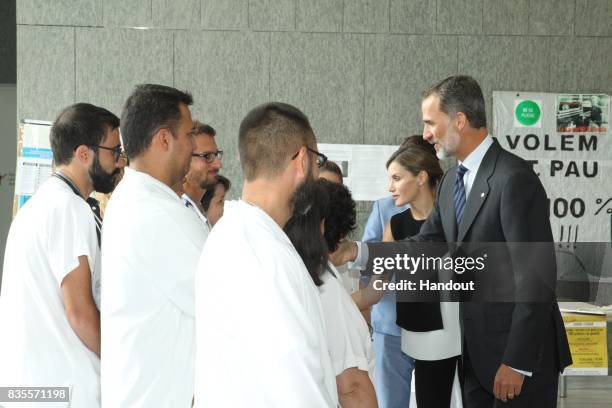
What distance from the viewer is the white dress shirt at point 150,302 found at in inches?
68.5

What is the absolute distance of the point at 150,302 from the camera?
5.77ft

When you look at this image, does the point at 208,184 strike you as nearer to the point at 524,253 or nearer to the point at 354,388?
the point at 524,253

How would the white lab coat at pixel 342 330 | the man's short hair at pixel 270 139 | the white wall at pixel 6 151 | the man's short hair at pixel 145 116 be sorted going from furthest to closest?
the white wall at pixel 6 151 → the man's short hair at pixel 145 116 → the white lab coat at pixel 342 330 → the man's short hair at pixel 270 139

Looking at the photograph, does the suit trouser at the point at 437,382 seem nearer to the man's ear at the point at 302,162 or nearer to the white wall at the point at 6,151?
the man's ear at the point at 302,162

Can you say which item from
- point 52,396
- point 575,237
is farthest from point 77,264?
point 575,237

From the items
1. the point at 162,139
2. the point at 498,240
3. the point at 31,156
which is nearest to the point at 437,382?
the point at 498,240

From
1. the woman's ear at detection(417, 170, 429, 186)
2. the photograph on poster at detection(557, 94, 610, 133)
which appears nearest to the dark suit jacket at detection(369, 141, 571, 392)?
the woman's ear at detection(417, 170, 429, 186)

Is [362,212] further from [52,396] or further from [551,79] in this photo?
[52,396]

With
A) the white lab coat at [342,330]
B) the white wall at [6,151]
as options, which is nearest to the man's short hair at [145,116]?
the white lab coat at [342,330]

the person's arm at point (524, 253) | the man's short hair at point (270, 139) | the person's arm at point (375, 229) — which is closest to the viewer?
A: the man's short hair at point (270, 139)

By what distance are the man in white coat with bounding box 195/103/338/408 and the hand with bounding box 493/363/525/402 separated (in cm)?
101

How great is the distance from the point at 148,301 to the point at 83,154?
0.70m

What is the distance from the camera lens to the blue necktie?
2339 mm

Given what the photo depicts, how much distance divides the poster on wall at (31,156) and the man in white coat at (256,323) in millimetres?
3551
